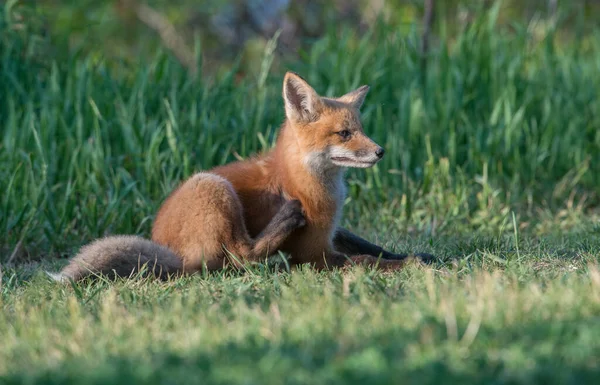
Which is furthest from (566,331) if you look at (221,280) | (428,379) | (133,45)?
(133,45)

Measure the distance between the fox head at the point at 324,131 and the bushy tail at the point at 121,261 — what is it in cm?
97

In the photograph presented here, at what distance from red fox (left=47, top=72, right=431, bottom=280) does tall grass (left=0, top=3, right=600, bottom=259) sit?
5.00ft

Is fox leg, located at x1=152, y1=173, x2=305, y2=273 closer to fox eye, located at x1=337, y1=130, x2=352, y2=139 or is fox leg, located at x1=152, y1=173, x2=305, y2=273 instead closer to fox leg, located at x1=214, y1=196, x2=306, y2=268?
fox leg, located at x1=214, y1=196, x2=306, y2=268

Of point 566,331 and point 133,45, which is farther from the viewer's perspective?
point 133,45

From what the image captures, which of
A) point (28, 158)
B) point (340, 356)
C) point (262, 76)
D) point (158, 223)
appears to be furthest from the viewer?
point (262, 76)

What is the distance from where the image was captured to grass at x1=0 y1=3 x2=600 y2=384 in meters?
2.53

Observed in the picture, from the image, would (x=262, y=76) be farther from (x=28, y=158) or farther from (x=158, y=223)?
(x=158, y=223)

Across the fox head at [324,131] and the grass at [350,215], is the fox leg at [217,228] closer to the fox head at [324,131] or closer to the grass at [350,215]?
the grass at [350,215]

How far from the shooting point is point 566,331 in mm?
2639

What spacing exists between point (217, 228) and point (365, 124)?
3.03 meters

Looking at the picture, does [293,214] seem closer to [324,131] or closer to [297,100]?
[324,131]

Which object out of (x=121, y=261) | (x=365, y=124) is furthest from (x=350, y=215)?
(x=121, y=261)

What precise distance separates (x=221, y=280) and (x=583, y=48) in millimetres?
6244

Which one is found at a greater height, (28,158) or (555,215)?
(28,158)
